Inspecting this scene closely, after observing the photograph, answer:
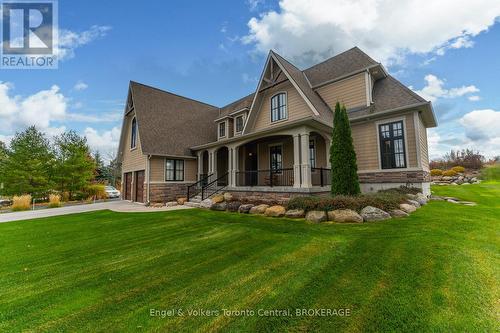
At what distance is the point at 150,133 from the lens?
538 inches

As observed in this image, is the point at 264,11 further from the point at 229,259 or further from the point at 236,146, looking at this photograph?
the point at 229,259

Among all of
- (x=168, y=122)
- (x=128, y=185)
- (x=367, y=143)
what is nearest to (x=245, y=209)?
(x=367, y=143)

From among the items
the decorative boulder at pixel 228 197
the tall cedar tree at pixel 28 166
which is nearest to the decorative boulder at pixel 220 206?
the decorative boulder at pixel 228 197

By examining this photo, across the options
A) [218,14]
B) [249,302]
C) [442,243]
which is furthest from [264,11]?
[249,302]

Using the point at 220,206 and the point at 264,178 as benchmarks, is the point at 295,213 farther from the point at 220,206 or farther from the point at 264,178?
the point at 264,178

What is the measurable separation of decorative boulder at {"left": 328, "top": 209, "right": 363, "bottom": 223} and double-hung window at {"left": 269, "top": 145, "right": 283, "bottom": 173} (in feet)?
21.9

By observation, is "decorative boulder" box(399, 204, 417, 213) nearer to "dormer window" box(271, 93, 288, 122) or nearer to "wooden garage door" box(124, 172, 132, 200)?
"dormer window" box(271, 93, 288, 122)

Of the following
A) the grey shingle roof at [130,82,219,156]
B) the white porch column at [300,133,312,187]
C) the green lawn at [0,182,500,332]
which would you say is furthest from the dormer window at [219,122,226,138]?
the green lawn at [0,182,500,332]

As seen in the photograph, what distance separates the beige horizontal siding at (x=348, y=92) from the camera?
35.0 ft

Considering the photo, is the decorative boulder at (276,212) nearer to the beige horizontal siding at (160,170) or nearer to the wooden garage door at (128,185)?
the beige horizontal siding at (160,170)

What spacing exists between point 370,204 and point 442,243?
2548mm

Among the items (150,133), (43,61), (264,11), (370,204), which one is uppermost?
(264,11)

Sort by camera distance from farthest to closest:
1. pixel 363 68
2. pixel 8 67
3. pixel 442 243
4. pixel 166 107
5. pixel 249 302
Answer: pixel 166 107 → pixel 363 68 → pixel 8 67 → pixel 442 243 → pixel 249 302

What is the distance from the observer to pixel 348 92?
11172mm
